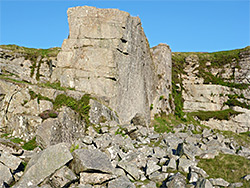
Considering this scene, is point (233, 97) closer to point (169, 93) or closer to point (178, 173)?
point (169, 93)

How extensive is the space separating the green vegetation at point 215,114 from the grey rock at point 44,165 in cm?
3147

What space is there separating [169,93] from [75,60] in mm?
17698

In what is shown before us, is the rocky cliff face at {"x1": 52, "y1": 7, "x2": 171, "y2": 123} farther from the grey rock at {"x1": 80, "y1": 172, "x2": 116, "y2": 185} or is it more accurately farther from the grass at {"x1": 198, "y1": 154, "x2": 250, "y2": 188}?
the grey rock at {"x1": 80, "y1": 172, "x2": 116, "y2": 185}

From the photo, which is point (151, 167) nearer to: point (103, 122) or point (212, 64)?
point (103, 122)

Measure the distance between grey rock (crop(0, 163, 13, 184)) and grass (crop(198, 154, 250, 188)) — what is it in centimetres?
902

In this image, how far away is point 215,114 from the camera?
39281 millimetres

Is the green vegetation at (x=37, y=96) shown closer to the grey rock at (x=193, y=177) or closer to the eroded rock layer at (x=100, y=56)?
the eroded rock layer at (x=100, y=56)

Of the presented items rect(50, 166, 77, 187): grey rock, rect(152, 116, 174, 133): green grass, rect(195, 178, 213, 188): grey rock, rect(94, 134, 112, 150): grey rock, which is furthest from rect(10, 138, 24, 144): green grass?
rect(152, 116, 174, 133): green grass

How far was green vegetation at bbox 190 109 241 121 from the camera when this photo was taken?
38.4 m

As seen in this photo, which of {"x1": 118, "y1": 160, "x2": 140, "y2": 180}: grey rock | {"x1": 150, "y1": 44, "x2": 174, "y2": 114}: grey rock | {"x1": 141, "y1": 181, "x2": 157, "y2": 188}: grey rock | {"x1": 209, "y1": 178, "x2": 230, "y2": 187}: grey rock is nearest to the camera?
{"x1": 141, "y1": 181, "x2": 157, "y2": 188}: grey rock

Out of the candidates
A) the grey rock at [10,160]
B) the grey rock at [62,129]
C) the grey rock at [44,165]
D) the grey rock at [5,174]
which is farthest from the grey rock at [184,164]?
the grey rock at [5,174]

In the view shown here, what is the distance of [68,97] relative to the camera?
17.0m

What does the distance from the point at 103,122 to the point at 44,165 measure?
8.21 metres

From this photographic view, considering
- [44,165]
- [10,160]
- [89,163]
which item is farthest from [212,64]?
[10,160]
